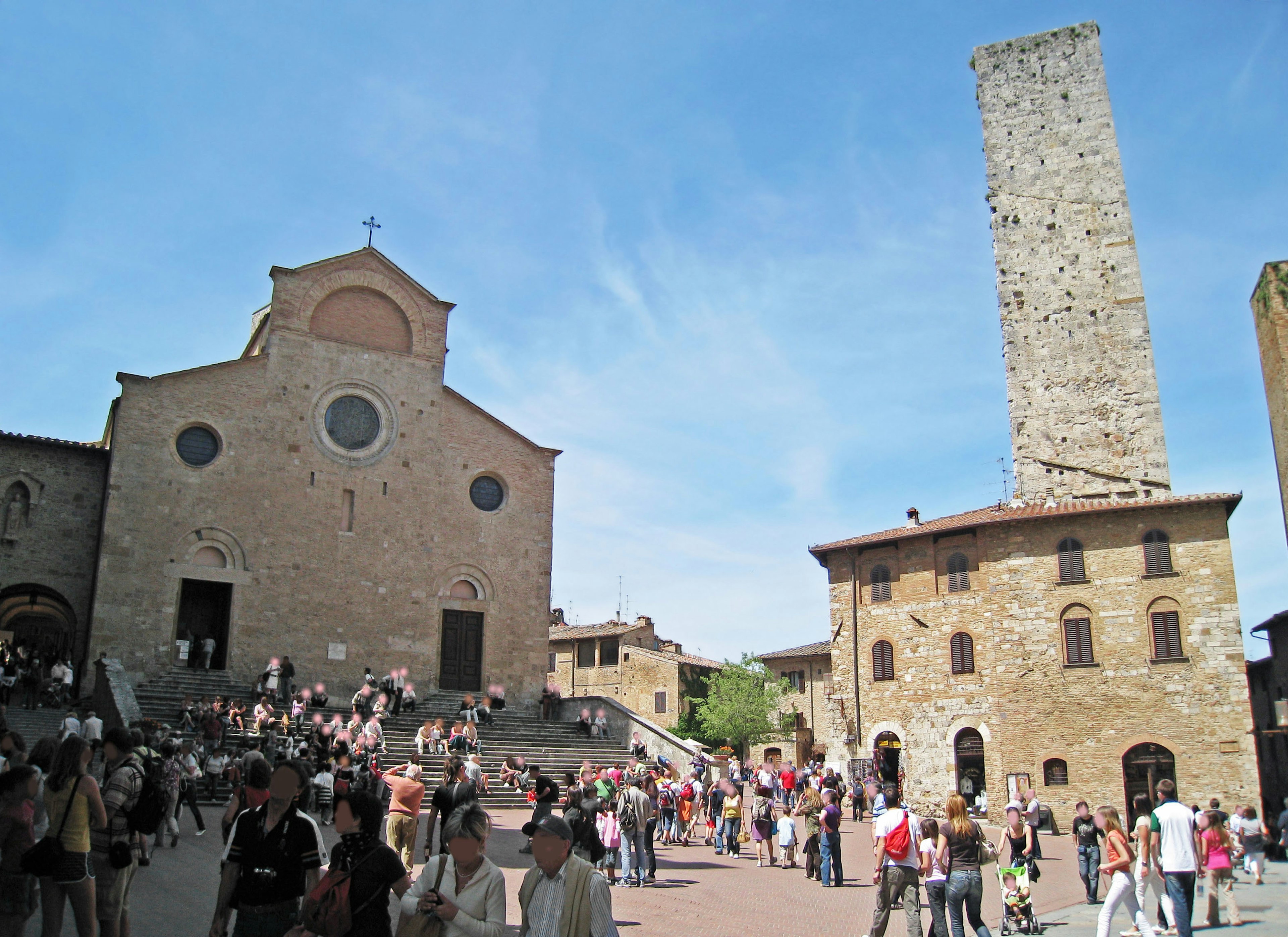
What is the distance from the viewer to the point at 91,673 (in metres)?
22.0

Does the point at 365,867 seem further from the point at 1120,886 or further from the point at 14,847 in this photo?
the point at 1120,886

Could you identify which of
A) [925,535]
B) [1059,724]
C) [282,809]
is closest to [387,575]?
[925,535]

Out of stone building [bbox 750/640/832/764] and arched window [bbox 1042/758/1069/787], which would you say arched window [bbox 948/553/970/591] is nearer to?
arched window [bbox 1042/758/1069/787]

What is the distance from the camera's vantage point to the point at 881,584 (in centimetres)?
3055

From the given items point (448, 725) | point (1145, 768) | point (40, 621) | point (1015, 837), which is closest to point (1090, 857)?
point (1015, 837)

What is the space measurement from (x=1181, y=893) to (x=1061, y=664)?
61.3 feet

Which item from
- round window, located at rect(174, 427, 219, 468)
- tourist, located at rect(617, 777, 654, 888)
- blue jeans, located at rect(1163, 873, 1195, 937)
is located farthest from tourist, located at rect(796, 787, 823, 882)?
round window, located at rect(174, 427, 219, 468)

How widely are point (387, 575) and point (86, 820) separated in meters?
20.8

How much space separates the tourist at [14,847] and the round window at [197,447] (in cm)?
1991

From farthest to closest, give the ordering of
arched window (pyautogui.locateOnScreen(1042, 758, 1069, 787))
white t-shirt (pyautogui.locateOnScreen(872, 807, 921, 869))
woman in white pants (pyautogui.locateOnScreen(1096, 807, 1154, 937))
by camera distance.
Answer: arched window (pyautogui.locateOnScreen(1042, 758, 1069, 787)), woman in white pants (pyautogui.locateOnScreen(1096, 807, 1154, 937)), white t-shirt (pyautogui.locateOnScreen(872, 807, 921, 869))

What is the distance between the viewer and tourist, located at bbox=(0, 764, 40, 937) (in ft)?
20.1

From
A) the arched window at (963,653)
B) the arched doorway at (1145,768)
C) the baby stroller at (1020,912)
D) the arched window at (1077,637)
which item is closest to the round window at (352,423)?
the arched window at (963,653)

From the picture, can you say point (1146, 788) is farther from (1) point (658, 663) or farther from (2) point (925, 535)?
(1) point (658, 663)

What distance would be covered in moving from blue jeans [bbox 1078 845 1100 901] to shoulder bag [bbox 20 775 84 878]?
12316mm
